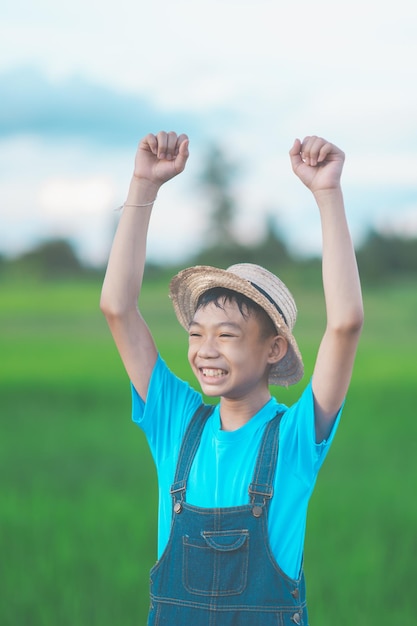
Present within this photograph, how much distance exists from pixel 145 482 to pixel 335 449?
1.48 meters

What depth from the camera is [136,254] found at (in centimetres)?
233

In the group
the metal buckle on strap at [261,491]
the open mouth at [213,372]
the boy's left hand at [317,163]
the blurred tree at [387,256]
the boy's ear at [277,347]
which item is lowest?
the metal buckle on strap at [261,491]

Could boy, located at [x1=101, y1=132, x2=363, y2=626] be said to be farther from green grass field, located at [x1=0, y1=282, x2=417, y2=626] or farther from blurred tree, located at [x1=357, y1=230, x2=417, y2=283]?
blurred tree, located at [x1=357, y1=230, x2=417, y2=283]

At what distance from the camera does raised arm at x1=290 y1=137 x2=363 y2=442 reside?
2.06 meters

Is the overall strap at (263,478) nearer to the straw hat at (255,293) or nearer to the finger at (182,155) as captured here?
the straw hat at (255,293)

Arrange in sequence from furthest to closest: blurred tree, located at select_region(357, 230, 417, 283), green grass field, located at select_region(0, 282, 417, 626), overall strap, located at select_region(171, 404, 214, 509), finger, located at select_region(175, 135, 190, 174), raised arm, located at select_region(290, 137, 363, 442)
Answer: blurred tree, located at select_region(357, 230, 417, 283)
green grass field, located at select_region(0, 282, 417, 626)
finger, located at select_region(175, 135, 190, 174)
overall strap, located at select_region(171, 404, 214, 509)
raised arm, located at select_region(290, 137, 363, 442)

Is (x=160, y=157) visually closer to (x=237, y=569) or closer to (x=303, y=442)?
(x=303, y=442)

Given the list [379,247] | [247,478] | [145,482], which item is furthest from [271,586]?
[379,247]

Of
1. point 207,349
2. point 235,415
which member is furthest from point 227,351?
point 235,415

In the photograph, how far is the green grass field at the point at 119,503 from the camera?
13.3ft

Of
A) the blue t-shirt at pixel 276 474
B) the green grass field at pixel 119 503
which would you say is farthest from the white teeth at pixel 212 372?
the green grass field at pixel 119 503

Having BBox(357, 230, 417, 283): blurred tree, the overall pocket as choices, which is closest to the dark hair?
the overall pocket

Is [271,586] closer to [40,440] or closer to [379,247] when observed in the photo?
[40,440]

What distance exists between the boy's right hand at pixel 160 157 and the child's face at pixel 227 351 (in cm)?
33
